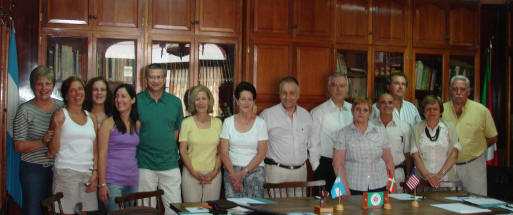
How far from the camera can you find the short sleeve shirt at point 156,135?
3.74m

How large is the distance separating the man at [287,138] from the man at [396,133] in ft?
2.23

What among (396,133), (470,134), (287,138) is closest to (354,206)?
(287,138)

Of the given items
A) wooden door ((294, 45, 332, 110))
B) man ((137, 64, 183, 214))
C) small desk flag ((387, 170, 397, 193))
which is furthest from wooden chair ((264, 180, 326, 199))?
wooden door ((294, 45, 332, 110))

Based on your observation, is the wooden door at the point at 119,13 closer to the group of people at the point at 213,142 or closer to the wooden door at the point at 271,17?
the group of people at the point at 213,142

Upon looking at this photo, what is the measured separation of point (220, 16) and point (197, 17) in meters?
0.23

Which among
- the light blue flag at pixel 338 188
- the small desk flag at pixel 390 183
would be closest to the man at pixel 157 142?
the light blue flag at pixel 338 188

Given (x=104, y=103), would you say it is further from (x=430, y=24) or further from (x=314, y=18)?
(x=430, y=24)

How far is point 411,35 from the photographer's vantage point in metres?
5.20

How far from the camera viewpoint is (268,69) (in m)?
4.72

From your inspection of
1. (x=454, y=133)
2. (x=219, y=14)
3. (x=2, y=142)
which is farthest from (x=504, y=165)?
(x=2, y=142)

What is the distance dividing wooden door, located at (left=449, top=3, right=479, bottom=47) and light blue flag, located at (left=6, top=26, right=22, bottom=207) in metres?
4.52

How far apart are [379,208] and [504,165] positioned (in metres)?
3.38

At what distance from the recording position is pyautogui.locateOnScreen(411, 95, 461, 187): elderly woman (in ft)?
13.1

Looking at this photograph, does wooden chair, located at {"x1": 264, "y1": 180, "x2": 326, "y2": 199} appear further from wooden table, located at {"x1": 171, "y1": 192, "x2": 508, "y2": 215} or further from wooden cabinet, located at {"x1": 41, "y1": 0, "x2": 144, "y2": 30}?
wooden cabinet, located at {"x1": 41, "y1": 0, "x2": 144, "y2": 30}
